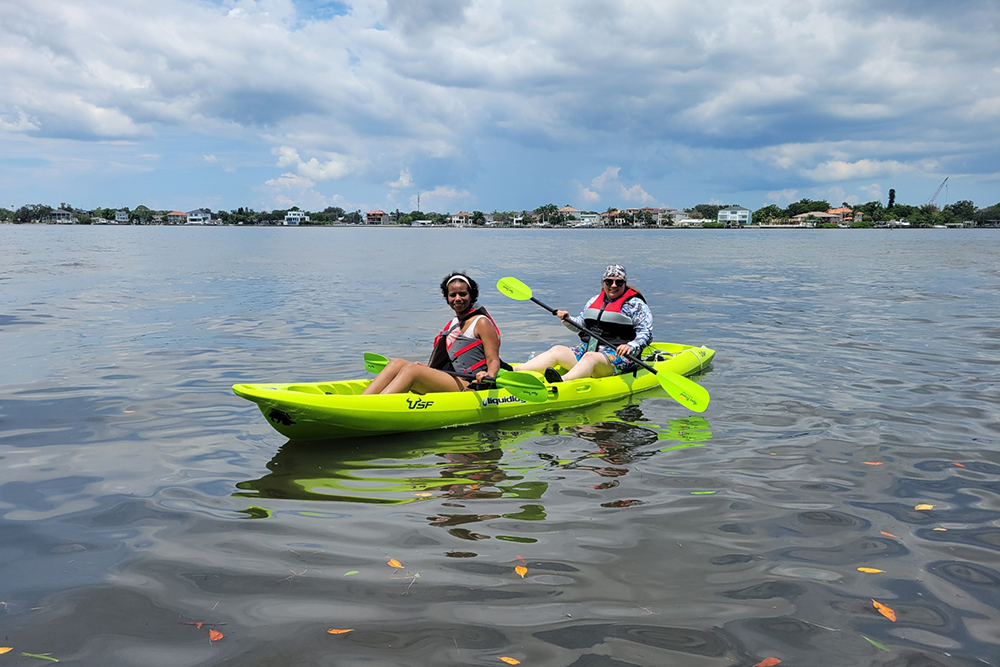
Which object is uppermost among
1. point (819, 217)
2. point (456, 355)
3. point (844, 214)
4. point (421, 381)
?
point (844, 214)

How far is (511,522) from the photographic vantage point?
450 cm

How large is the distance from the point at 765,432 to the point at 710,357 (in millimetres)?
3563

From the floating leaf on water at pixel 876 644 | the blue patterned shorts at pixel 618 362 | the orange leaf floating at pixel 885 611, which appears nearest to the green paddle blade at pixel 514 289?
the blue patterned shorts at pixel 618 362

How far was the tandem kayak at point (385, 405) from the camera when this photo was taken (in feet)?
19.0

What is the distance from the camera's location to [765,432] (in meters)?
6.53

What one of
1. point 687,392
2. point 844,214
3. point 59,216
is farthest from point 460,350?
point 59,216

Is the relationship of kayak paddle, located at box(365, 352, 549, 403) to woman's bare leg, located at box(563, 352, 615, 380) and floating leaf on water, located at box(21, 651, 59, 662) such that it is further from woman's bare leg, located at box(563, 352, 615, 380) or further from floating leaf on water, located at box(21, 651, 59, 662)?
floating leaf on water, located at box(21, 651, 59, 662)

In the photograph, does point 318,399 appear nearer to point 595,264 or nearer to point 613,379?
point 613,379

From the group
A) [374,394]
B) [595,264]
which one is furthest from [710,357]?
[595,264]

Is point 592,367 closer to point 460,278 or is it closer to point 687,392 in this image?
point 687,392

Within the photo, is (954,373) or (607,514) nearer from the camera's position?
(607,514)

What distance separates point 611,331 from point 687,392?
1681 mm

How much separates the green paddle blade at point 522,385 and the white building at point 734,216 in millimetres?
192903

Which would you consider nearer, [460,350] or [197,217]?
[460,350]
